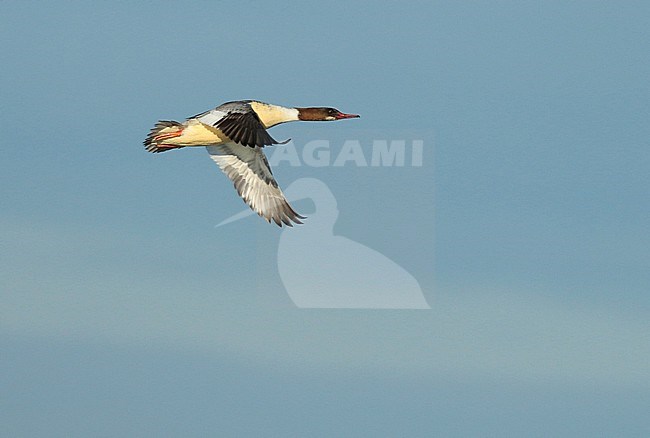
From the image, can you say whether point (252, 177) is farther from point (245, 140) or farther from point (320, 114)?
point (245, 140)

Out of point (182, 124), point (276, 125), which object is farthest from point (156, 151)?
point (276, 125)

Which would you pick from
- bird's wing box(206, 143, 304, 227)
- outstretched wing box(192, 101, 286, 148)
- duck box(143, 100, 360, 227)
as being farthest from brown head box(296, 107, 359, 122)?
outstretched wing box(192, 101, 286, 148)

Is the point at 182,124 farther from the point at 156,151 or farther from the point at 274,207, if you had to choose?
the point at 274,207

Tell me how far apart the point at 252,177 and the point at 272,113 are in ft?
6.55

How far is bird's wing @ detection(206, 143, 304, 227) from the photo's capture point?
28750 mm

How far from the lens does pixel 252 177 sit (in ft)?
95.2

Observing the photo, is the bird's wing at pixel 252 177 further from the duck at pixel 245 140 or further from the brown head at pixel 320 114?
the brown head at pixel 320 114

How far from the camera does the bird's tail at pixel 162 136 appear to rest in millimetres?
27188

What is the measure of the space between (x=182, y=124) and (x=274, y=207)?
2813mm

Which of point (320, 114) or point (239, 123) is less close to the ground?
point (320, 114)

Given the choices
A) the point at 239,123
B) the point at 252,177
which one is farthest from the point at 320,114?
the point at 239,123

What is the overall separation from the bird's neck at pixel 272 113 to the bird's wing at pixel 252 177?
3.86ft

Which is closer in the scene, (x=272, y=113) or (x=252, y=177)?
(x=272, y=113)

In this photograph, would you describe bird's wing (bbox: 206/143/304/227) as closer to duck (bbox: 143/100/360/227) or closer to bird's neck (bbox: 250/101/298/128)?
duck (bbox: 143/100/360/227)
